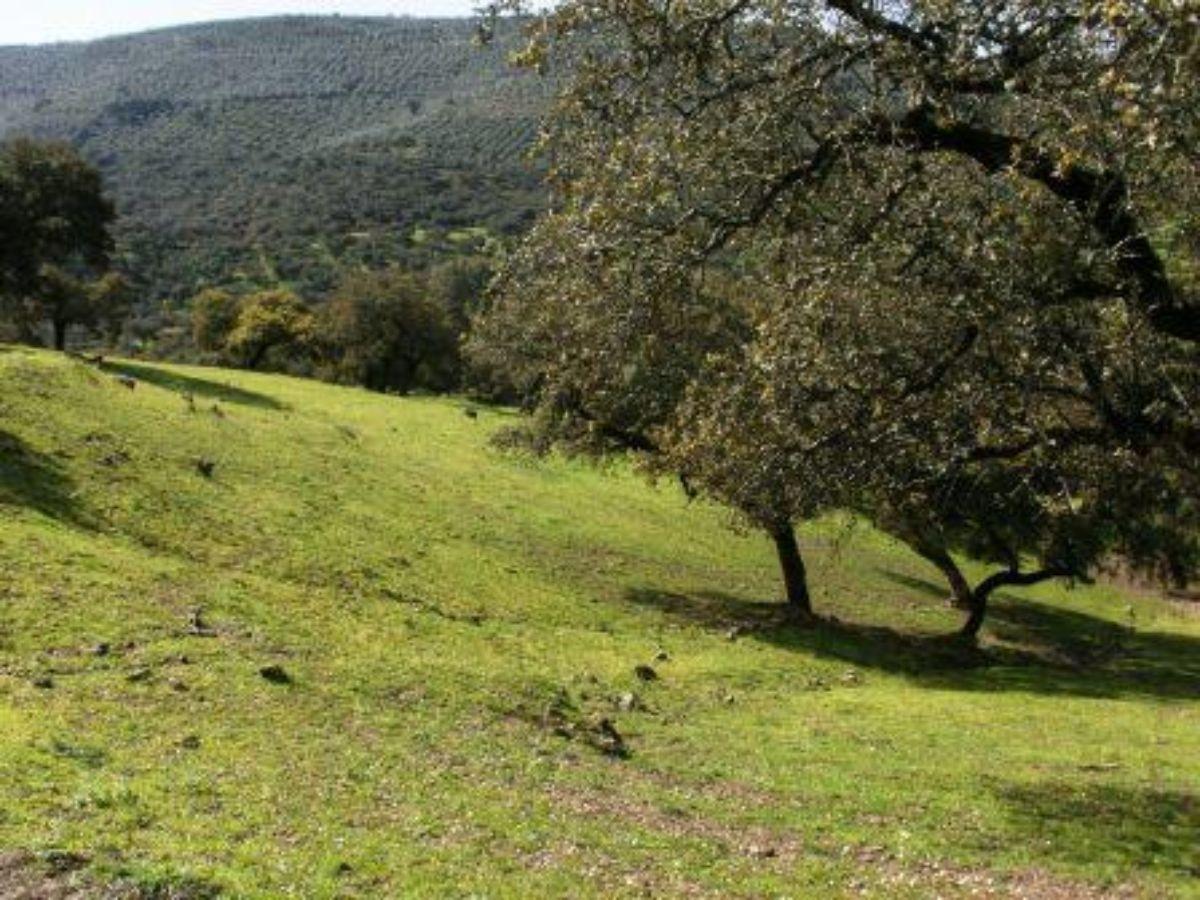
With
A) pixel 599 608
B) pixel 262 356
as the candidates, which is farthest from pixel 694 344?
pixel 262 356

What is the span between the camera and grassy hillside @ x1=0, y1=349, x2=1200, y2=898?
1288cm

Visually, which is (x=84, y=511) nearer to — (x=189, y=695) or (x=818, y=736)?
(x=189, y=695)

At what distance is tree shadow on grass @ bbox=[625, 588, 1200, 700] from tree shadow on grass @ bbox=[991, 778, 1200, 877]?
11596 millimetres

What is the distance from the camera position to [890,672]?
31641 millimetres

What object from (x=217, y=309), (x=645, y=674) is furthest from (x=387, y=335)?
(x=645, y=674)

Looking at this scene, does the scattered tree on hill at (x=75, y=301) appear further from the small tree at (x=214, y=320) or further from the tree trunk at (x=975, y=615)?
the tree trunk at (x=975, y=615)

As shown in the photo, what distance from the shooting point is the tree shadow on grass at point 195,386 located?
177 ft

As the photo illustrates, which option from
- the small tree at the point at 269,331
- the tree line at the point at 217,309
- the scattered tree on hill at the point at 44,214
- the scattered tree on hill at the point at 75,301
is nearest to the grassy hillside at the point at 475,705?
the scattered tree on hill at the point at 44,214

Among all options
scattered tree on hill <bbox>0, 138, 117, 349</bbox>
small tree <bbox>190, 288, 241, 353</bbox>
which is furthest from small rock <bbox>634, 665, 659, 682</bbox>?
small tree <bbox>190, 288, 241, 353</bbox>

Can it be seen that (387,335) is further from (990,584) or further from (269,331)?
(990,584)

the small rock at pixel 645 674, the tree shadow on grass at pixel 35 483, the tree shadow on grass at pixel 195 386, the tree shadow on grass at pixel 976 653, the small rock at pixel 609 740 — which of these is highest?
the tree shadow on grass at pixel 195 386

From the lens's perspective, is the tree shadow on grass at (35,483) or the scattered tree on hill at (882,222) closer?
the scattered tree on hill at (882,222)

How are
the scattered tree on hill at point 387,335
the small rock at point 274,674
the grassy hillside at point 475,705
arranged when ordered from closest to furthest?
the grassy hillside at point 475,705, the small rock at point 274,674, the scattered tree on hill at point 387,335

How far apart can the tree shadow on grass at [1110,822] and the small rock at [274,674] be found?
1086 cm
